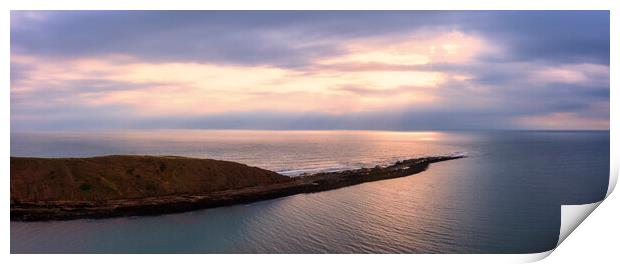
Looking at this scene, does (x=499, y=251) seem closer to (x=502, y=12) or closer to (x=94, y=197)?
(x=502, y=12)


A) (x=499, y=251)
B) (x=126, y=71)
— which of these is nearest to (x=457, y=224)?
(x=499, y=251)

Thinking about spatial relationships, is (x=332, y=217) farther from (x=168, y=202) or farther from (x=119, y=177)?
(x=119, y=177)

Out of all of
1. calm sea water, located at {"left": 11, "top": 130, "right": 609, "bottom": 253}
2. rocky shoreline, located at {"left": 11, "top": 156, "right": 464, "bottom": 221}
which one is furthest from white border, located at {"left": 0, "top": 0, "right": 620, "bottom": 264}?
rocky shoreline, located at {"left": 11, "top": 156, "right": 464, "bottom": 221}
